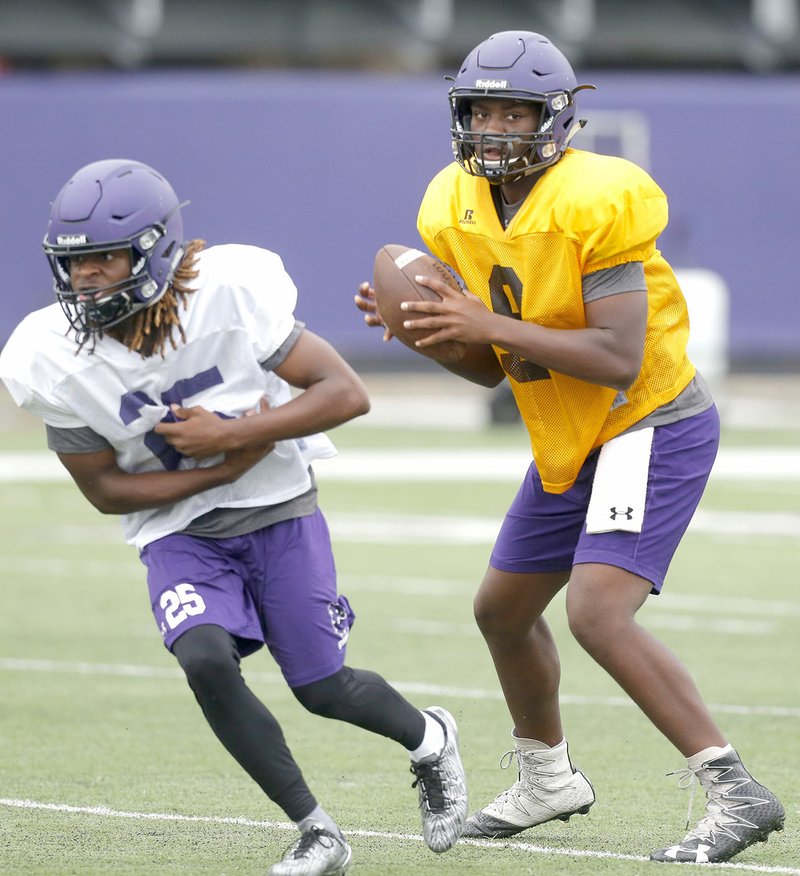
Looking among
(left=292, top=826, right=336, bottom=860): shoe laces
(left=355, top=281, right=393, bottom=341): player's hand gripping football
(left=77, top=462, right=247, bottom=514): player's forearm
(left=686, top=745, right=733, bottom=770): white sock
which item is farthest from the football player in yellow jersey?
(left=292, top=826, right=336, bottom=860): shoe laces

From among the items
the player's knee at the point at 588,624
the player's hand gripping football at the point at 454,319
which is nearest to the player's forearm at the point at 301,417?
the player's hand gripping football at the point at 454,319

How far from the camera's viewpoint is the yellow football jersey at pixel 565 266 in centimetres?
421

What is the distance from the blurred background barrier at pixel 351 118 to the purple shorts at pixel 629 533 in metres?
20.0

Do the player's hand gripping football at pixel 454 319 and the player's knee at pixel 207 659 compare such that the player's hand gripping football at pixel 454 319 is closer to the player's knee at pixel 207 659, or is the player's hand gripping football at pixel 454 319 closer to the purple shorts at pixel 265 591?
the purple shorts at pixel 265 591

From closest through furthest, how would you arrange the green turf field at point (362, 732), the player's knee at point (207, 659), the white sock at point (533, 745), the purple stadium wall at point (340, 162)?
1. the player's knee at point (207, 659)
2. the green turf field at point (362, 732)
3. the white sock at point (533, 745)
4. the purple stadium wall at point (340, 162)

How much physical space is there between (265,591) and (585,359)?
999 mm

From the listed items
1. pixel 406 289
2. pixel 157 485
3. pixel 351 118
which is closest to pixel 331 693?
pixel 157 485

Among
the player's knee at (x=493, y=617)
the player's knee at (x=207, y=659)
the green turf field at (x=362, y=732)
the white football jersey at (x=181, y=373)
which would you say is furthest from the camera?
the player's knee at (x=493, y=617)

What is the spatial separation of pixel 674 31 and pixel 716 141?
2215 mm

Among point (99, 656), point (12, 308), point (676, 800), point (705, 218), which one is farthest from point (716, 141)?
point (676, 800)

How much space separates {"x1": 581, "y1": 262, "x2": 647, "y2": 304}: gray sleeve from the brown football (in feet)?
1.28

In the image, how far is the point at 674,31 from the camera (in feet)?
88.1

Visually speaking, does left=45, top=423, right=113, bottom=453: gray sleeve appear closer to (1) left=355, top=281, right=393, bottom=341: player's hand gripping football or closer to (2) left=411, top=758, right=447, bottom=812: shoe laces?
(1) left=355, top=281, right=393, bottom=341: player's hand gripping football

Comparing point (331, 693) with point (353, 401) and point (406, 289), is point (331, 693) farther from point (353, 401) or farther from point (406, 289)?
point (406, 289)
